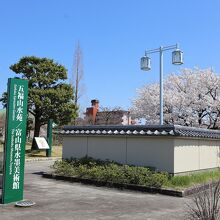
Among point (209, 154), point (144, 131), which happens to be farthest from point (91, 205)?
point (209, 154)

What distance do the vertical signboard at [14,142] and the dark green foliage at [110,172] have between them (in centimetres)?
415

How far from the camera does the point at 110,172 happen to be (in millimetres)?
12977

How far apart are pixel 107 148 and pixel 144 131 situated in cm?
219

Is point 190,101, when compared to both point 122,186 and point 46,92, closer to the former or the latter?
point 46,92

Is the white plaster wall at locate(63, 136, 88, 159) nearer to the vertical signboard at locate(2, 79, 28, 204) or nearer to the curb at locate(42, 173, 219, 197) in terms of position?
the curb at locate(42, 173, 219, 197)

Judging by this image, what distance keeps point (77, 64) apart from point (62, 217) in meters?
32.0

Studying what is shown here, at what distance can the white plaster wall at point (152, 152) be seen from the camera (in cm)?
1312

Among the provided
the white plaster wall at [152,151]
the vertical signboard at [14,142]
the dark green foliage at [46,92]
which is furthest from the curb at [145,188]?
the dark green foliage at [46,92]

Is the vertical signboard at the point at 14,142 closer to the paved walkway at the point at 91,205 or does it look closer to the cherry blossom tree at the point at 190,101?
the paved walkway at the point at 91,205

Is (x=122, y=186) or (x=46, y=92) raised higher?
(x=46, y=92)

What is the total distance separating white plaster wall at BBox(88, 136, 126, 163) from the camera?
14.6 meters

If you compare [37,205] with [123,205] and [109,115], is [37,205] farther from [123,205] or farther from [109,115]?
[109,115]

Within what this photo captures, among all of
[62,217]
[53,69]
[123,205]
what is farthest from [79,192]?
[53,69]

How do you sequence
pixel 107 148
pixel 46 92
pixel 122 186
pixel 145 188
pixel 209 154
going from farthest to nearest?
1. pixel 46 92
2. pixel 209 154
3. pixel 107 148
4. pixel 122 186
5. pixel 145 188
